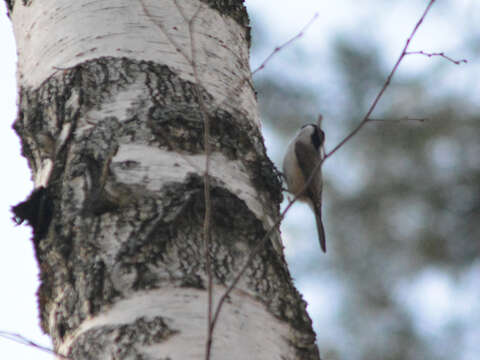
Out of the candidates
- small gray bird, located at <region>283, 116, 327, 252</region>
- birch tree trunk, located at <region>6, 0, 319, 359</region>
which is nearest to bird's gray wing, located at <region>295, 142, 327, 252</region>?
small gray bird, located at <region>283, 116, 327, 252</region>

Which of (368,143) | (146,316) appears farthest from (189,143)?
(368,143)

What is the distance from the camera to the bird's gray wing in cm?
353

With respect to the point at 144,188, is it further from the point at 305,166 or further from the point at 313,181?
the point at 305,166

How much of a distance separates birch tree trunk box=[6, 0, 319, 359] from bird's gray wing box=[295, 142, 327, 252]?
178 cm

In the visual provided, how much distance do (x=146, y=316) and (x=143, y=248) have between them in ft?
0.46

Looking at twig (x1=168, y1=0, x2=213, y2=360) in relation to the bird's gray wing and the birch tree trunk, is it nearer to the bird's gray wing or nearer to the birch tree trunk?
the birch tree trunk

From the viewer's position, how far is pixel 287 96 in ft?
14.8

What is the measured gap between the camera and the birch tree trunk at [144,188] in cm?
118

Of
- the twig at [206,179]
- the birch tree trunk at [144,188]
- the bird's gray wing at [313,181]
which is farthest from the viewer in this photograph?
the bird's gray wing at [313,181]

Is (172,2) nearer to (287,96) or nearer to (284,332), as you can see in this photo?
(284,332)

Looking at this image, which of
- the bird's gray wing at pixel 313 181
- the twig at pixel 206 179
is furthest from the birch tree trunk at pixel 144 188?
the bird's gray wing at pixel 313 181

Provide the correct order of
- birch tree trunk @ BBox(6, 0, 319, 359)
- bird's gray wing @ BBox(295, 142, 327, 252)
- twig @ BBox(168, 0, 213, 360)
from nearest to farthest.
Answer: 1. twig @ BBox(168, 0, 213, 360)
2. birch tree trunk @ BBox(6, 0, 319, 359)
3. bird's gray wing @ BBox(295, 142, 327, 252)

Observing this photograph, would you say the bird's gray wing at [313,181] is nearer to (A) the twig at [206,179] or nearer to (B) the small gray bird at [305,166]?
(B) the small gray bird at [305,166]

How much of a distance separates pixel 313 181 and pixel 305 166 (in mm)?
146
